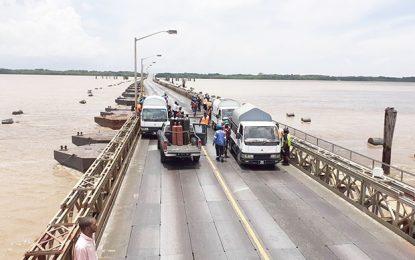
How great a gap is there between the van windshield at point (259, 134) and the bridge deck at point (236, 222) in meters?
1.99

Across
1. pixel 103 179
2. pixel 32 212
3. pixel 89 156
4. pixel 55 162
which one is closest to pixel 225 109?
pixel 89 156

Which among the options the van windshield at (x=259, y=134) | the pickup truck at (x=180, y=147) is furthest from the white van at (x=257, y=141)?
the pickup truck at (x=180, y=147)

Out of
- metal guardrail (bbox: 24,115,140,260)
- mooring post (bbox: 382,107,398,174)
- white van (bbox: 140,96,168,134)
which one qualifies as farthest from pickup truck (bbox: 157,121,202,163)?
mooring post (bbox: 382,107,398,174)

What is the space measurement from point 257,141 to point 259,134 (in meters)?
0.67

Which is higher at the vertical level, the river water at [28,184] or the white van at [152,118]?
the white van at [152,118]

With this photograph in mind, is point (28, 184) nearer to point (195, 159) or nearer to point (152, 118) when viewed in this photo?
point (152, 118)

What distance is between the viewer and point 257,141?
20359 millimetres

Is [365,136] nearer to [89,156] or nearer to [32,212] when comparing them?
[89,156]

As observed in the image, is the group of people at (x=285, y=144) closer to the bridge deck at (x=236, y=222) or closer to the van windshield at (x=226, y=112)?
the bridge deck at (x=236, y=222)

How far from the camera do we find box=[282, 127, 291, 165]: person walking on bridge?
2127 cm

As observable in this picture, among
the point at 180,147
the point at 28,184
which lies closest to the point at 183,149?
the point at 180,147

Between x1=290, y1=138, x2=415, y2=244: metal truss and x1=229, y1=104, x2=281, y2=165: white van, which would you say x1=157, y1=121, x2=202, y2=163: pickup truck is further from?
x1=290, y1=138, x2=415, y2=244: metal truss

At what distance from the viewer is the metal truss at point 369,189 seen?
1272 centimetres

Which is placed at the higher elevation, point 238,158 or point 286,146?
point 286,146
